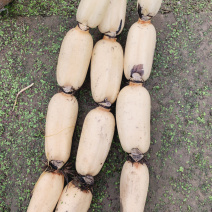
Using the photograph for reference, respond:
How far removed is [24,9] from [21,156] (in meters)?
1.38

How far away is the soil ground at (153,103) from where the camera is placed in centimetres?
288

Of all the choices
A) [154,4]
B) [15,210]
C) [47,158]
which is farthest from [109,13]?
[15,210]

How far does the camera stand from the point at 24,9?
311 centimetres

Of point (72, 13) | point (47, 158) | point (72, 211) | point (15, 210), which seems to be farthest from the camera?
point (72, 13)

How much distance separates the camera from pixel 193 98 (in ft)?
9.75

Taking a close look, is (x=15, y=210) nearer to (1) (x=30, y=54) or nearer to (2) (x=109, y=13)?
(1) (x=30, y=54)

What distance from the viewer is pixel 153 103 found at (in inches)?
117

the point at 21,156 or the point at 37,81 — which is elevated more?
the point at 37,81

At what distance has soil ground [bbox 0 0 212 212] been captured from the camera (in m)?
2.88

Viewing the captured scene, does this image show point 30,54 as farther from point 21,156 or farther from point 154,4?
point 154,4

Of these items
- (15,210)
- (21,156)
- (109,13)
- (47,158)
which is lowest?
(15,210)

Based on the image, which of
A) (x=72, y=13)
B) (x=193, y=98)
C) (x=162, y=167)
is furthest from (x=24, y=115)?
(x=193, y=98)

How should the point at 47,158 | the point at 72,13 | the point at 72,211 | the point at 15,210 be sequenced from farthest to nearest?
the point at 72,13 → the point at 15,210 → the point at 47,158 → the point at 72,211

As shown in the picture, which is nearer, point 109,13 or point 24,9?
point 109,13
